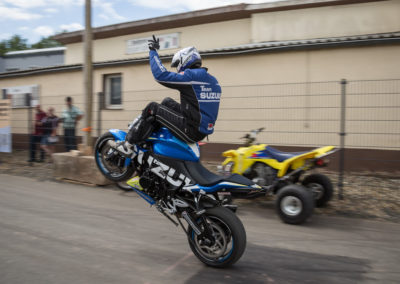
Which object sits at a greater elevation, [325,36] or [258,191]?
[325,36]

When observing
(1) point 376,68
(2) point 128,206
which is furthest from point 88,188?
(1) point 376,68

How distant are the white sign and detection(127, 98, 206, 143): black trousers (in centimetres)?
1041

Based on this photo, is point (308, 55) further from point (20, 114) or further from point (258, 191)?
point (20, 114)

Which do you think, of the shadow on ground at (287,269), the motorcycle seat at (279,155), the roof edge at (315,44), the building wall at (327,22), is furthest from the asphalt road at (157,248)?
the building wall at (327,22)

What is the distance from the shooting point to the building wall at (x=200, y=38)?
41.7 ft

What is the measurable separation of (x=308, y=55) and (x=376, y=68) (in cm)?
163

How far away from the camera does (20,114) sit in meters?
10.4

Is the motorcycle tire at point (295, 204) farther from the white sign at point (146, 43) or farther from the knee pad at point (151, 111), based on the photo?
the white sign at point (146, 43)

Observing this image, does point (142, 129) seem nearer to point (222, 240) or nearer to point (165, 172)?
point (165, 172)

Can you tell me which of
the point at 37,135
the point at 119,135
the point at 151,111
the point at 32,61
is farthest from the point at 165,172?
the point at 32,61

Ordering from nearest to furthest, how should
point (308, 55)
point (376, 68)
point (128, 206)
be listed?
point (128, 206), point (376, 68), point (308, 55)

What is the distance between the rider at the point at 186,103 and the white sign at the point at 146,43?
34.3ft

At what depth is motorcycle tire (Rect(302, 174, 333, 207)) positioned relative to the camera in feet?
18.5

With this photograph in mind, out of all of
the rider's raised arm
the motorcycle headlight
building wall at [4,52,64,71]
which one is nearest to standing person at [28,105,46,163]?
the motorcycle headlight
